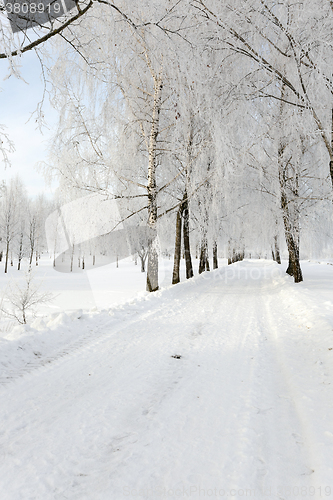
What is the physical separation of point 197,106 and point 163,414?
586cm

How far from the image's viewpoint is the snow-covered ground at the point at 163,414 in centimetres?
164

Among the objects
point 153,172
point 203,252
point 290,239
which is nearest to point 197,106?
→ point 153,172

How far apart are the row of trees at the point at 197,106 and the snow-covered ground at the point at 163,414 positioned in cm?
324

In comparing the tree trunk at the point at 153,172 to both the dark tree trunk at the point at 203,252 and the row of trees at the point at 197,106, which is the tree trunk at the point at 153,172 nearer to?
the row of trees at the point at 197,106

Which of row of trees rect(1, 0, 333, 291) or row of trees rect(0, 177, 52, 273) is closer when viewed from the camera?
row of trees rect(1, 0, 333, 291)

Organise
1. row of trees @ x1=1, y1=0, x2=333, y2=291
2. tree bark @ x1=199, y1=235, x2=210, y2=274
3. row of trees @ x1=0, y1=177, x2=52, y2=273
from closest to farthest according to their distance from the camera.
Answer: row of trees @ x1=1, y1=0, x2=333, y2=291
tree bark @ x1=199, y1=235, x2=210, y2=274
row of trees @ x1=0, y1=177, x2=52, y2=273

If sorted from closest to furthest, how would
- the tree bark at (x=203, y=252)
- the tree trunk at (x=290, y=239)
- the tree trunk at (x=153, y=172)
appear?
the tree trunk at (x=153, y=172), the tree trunk at (x=290, y=239), the tree bark at (x=203, y=252)

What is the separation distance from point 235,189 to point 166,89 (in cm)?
528

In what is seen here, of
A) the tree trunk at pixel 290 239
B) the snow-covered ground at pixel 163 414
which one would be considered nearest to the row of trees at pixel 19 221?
the tree trunk at pixel 290 239

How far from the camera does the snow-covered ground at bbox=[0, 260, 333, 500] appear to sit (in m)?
1.64

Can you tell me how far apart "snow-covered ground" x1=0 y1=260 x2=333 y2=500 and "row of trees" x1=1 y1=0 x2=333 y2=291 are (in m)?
3.24

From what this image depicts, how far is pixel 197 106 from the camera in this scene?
5957 mm

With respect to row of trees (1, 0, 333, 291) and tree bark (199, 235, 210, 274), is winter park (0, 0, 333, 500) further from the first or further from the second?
tree bark (199, 235, 210, 274)

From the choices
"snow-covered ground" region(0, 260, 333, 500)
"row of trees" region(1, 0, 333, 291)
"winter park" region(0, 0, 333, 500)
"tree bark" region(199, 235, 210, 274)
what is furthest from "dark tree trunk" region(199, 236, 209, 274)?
"snow-covered ground" region(0, 260, 333, 500)
